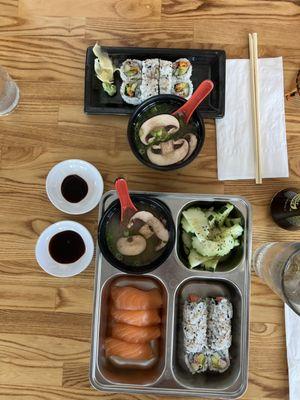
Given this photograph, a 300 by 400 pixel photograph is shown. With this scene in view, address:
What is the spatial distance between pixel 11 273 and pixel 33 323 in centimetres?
19

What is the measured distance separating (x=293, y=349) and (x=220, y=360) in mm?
262

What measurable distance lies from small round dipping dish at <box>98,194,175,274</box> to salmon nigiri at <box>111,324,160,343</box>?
21cm

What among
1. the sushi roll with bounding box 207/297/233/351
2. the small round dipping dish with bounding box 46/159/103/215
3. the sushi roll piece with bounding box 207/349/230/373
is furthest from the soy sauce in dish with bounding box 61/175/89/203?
the sushi roll piece with bounding box 207/349/230/373

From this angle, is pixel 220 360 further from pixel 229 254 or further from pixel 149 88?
pixel 149 88

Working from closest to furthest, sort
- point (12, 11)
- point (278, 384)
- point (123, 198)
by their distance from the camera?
1. point (123, 198)
2. point (278, 384)
3. point (12, 11)

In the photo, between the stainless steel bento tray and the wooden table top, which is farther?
the wooden table top

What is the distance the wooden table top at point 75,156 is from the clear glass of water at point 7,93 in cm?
3

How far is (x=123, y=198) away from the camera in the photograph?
1.37 metres

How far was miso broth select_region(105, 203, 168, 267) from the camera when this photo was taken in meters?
1.41

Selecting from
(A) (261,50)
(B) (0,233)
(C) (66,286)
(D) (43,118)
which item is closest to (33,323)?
(C) (66,286)

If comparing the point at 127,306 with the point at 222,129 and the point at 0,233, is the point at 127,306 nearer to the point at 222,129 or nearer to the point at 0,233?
the point at 0,233

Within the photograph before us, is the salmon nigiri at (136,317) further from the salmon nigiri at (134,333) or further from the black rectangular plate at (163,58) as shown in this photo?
the black rectangular plate at (163,58)

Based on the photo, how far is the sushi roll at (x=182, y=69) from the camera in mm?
1536

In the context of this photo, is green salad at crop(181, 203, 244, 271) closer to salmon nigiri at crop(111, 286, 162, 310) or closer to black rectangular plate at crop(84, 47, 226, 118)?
salmon nigiri at crop(111, 286, 162, 310)
